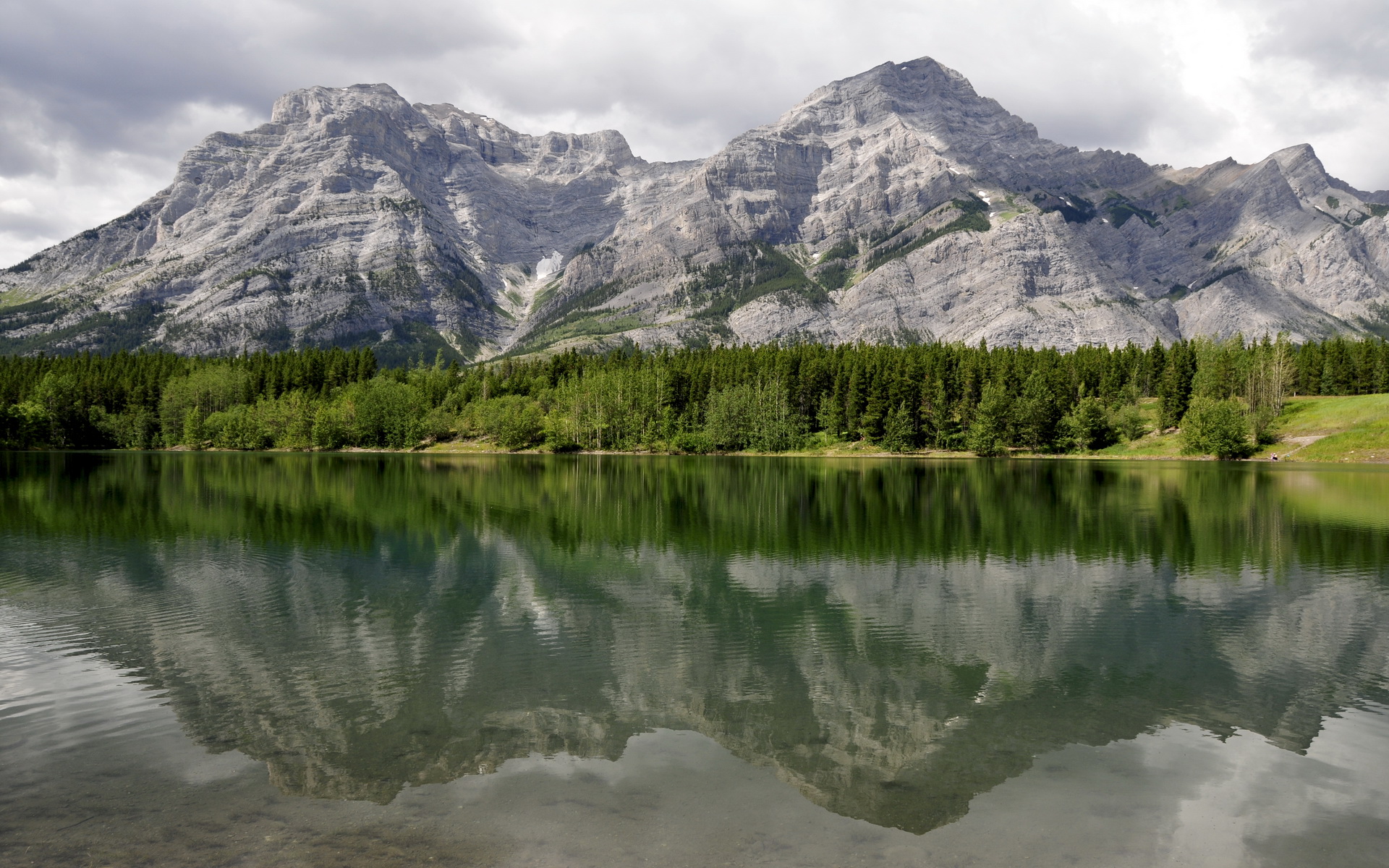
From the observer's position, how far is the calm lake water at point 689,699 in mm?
10562

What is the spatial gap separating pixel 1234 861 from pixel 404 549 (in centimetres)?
3215

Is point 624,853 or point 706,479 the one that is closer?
point 624,853

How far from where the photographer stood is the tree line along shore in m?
149

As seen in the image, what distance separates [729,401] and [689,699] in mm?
142881

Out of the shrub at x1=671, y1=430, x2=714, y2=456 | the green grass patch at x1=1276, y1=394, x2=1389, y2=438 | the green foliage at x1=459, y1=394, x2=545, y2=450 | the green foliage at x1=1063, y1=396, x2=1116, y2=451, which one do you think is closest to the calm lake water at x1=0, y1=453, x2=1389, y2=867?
the green foliage at x1=1063, y1=396, x2=1116, y2=451

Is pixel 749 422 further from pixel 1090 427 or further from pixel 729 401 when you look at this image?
pixel 1090 427

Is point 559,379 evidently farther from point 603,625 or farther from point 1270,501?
point 603,625

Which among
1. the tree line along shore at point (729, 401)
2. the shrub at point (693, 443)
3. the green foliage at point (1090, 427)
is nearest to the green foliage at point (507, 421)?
the tree line along shore at point (729, 401)

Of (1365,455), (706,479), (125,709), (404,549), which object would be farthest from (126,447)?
(1365,455)

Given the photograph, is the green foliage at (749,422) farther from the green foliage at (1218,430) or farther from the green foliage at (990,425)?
the green foliage at (1218,430)

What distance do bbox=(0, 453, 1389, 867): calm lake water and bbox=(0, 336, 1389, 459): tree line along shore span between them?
118402mm

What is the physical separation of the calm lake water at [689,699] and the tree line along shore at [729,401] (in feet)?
388

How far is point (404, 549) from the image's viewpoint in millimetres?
34344

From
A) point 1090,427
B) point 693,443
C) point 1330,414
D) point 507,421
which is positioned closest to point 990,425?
point 1090,427
